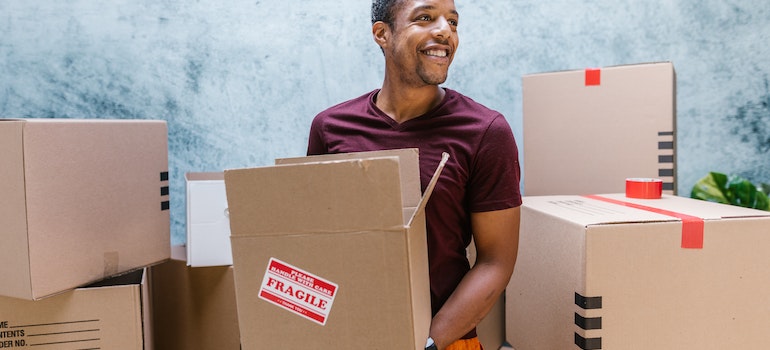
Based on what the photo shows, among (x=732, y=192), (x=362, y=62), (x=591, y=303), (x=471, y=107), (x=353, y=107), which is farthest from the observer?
(x=362, y=62)

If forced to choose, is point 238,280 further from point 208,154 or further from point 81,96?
point 81,96

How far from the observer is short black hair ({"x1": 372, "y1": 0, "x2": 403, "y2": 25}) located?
1.31 metres

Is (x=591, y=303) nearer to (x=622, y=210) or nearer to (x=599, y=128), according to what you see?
(x=622, y=210)

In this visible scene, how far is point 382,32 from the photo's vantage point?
1.36m

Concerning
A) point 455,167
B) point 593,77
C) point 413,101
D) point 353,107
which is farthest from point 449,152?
point 593,77

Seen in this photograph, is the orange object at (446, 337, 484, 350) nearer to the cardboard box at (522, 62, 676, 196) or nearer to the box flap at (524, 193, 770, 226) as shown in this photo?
the box flap at (524, 193, 770, 226)

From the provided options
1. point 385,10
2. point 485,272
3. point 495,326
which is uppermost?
point 385,10

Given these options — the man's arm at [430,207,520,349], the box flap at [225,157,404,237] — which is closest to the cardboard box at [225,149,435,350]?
the box flap at [225,157,404,237]

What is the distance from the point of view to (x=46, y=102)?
1.93 metres

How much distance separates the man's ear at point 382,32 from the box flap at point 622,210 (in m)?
0.49

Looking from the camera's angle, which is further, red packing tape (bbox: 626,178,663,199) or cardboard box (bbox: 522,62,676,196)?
cardboard box (bbox: 522,62,676,196)

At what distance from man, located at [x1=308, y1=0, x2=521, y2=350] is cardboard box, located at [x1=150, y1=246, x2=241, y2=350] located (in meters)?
0.50

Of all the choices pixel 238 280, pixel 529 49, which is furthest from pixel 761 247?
pixel 529 49

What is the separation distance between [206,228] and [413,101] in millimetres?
587
